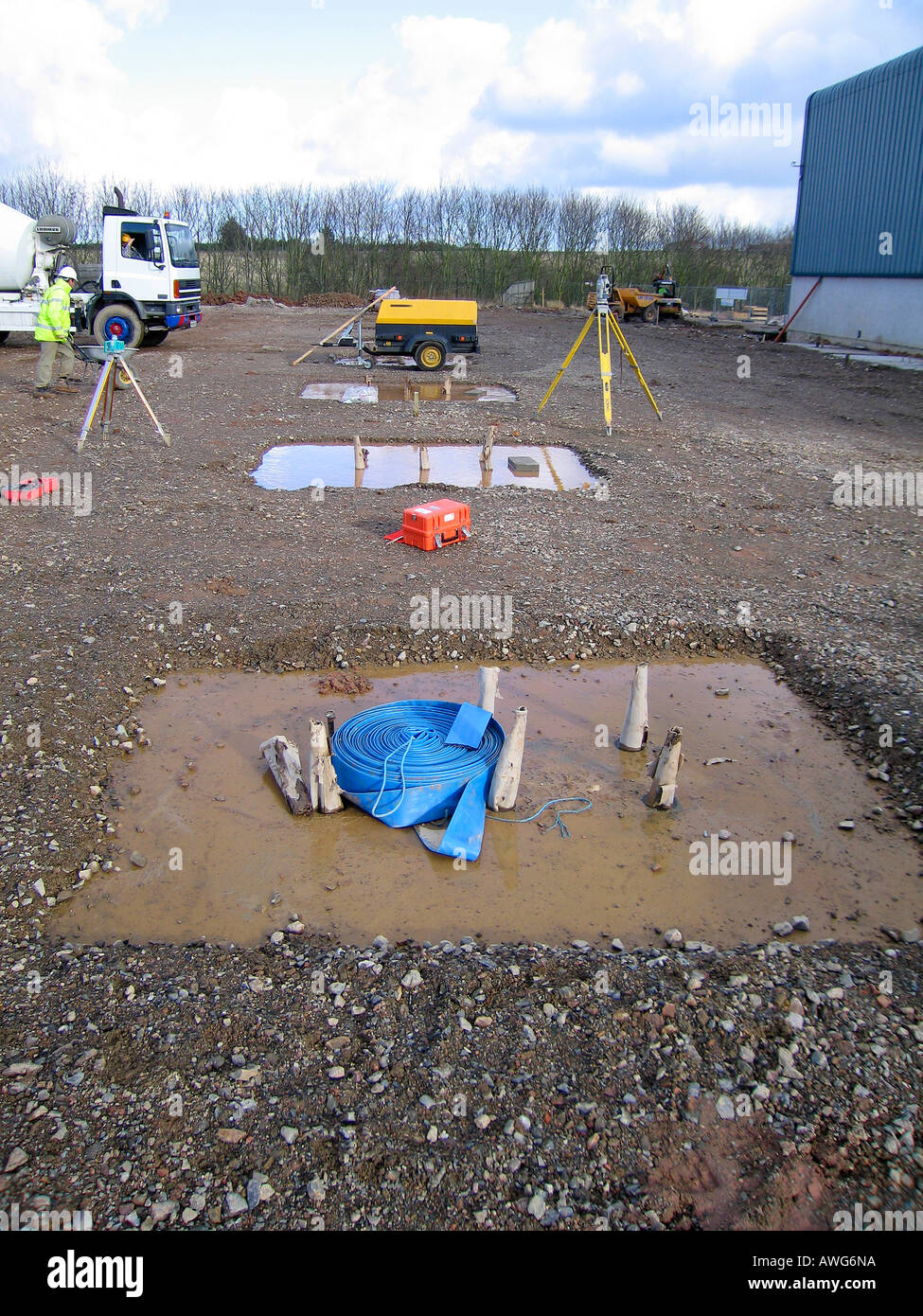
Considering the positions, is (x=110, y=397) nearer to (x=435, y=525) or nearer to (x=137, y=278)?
(x=435, y=525)

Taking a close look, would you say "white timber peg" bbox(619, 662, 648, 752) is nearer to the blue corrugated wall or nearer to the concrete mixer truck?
the concrete mixer truck

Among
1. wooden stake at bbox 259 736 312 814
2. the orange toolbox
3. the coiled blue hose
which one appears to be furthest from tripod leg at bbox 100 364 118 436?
wooden stake at bbox 259 736 312 814

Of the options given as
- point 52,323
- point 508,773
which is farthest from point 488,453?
point 52,323

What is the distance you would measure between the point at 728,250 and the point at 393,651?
41.6 m

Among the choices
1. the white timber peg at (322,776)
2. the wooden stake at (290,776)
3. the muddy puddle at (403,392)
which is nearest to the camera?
the white timber peg at (322,776)

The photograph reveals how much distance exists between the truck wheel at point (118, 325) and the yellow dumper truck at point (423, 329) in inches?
214

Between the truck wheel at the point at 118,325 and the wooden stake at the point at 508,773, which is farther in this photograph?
the truck wheel at the point at 118,325

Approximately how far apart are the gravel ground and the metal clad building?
16518 millimetres

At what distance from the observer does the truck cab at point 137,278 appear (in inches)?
734

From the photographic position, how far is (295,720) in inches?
249

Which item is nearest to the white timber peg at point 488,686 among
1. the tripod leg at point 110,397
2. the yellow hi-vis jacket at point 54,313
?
the tripod leg at point 110,397

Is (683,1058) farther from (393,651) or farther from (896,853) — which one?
(393,651)
